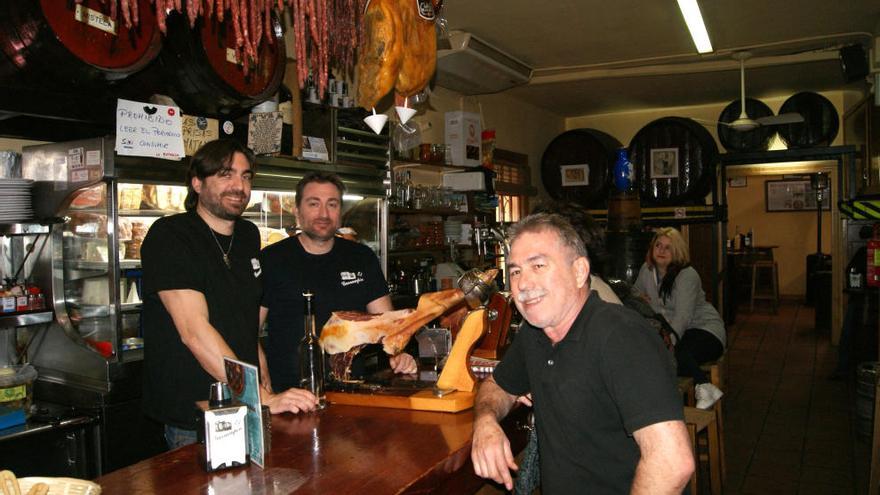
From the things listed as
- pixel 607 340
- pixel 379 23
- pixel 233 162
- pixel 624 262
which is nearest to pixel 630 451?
pixel 607 340

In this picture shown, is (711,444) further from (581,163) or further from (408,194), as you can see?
(581,163)

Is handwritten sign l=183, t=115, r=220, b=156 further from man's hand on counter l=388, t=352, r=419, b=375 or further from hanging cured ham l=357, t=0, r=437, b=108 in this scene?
man's hand on counter l=388, t=352, r=419, b=375

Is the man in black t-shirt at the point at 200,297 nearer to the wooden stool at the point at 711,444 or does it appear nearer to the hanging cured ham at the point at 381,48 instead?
the hanging cured ham at the point at 381,48

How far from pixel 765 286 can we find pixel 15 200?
1308 cm

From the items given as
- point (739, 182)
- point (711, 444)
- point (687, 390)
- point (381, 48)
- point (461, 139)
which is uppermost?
point (739, 182)

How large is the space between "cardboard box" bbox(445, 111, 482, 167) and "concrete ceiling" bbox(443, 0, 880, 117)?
74 centimetres

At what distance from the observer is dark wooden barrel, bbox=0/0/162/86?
98.1 inches

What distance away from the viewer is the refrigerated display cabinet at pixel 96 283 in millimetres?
2955

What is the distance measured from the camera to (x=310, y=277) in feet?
9.87

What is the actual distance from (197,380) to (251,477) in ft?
2.97

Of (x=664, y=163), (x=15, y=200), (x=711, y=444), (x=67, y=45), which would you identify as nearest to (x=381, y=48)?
(x=67, y=45)

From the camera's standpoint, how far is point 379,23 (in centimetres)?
219

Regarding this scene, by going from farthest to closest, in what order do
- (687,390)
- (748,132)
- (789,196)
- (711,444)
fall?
(789,196) < (748,132) < (687,390) < (711,444)

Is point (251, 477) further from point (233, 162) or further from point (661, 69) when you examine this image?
point (661, 69)
